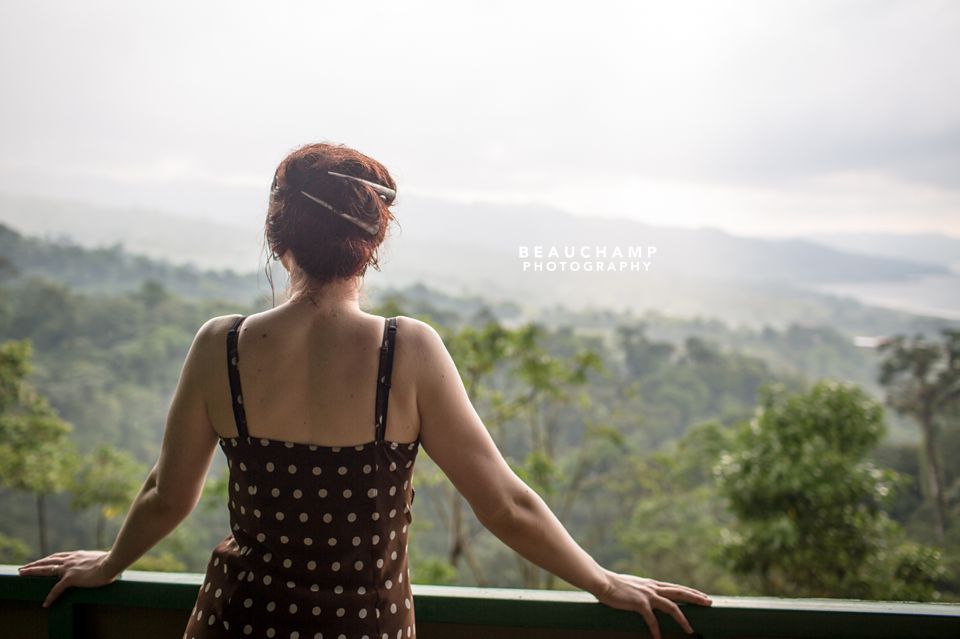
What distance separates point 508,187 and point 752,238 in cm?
194

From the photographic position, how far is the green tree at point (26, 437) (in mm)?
4781

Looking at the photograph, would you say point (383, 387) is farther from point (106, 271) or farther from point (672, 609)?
point (106, 271)

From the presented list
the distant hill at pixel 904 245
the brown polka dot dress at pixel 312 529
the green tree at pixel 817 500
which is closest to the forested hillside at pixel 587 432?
the green tree at pixel 817 500

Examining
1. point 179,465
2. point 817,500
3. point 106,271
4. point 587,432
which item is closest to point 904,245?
point 817,500

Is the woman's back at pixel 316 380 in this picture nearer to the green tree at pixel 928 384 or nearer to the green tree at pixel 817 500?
the green tree at pixel 817 500

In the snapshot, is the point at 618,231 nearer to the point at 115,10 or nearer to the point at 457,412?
the point at 115,10

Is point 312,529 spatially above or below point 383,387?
below

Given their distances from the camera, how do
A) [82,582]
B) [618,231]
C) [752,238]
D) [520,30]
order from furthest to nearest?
Answer: 1. [752,238]
2. [618,231]
3. [520,30]
4. [82,582]

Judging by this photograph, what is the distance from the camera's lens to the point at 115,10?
453cm

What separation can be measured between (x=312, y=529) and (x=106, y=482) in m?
4.66

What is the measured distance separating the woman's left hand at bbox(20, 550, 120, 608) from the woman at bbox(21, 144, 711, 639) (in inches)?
12.0

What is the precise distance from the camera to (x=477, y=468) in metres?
0.95

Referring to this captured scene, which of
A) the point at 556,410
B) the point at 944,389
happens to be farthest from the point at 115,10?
the point at 944,389

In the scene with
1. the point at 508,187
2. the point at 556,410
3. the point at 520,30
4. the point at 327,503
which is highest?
the point at 520,30
